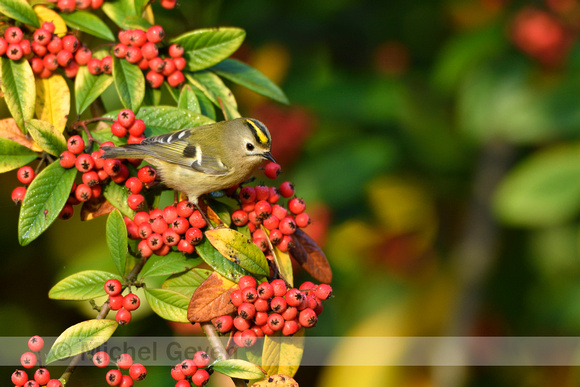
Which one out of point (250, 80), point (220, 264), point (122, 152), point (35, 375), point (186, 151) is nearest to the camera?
point (35, 375)

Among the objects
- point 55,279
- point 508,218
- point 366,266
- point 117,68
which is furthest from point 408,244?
point 117,68

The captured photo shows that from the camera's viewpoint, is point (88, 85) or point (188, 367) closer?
point (188, 367)

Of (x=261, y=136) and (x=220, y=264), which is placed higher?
(x=261, y=136)

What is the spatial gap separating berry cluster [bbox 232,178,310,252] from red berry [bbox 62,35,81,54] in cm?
80

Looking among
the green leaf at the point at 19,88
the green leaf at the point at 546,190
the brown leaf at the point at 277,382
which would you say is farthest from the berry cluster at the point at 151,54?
the green leaf at the point at 546,190

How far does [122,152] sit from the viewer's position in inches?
75.3

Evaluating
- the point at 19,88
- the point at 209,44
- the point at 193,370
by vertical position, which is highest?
the point at 209,44

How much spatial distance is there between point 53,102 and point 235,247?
91cm

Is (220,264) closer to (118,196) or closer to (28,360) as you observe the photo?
(118,196)

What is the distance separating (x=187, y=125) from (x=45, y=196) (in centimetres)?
53

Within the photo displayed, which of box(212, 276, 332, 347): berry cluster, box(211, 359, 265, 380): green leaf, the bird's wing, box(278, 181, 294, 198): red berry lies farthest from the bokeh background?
box(211, 359, 265, 380): green leaf

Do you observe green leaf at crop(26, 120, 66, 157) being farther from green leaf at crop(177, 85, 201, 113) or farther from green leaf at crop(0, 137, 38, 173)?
green leaf at crop(177, 85, 201, 113)

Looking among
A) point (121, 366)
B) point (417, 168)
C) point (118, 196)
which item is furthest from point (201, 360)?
point (417, 168)

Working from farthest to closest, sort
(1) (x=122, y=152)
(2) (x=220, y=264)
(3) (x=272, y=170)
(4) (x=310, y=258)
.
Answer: (3) (x=272, y=170) < (4) (x=310, y=258) < (1) (x=122, y=152) < (2) (x=220, y=264)
